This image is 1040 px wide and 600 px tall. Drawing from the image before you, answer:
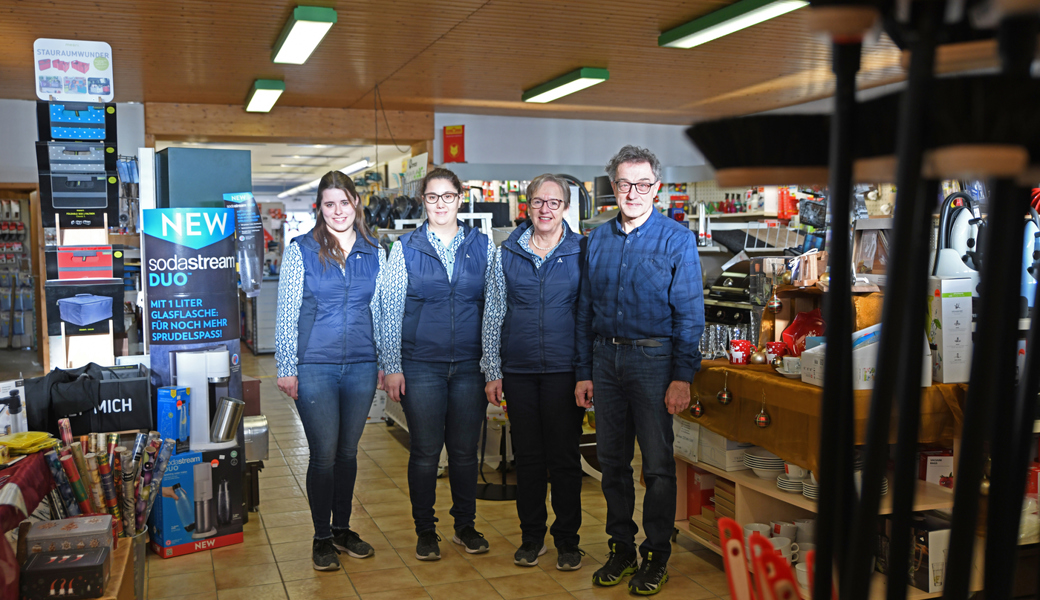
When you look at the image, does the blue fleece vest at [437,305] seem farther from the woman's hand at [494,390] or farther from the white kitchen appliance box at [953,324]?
the white kitchen appliance box at [953,324]

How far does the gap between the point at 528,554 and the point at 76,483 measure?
6.13 ft

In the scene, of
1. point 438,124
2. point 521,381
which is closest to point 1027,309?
point 521,381

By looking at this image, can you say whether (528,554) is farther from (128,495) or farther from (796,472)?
(128,495)

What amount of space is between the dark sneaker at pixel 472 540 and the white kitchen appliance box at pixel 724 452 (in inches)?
44.1

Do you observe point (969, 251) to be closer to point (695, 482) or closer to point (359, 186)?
point (695, 482)

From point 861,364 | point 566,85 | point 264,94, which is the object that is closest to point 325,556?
point 861,364

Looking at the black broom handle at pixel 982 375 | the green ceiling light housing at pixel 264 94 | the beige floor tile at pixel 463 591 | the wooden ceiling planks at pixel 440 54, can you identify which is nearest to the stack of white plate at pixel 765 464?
the beige floor tile at pixel 463 591

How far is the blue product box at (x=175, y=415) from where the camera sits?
12.8 ft

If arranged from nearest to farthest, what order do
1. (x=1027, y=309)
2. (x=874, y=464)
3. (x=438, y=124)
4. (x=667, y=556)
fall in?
(x=874, y=464)
(x=1027, y=309)
(x=667, y=556)
(x=438, y=124)

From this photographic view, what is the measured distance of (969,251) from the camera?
3277 mm

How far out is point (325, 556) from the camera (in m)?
3.67

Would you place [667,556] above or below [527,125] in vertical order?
below

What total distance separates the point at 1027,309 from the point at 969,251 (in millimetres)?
312

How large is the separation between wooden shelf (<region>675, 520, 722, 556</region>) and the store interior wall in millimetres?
8682
